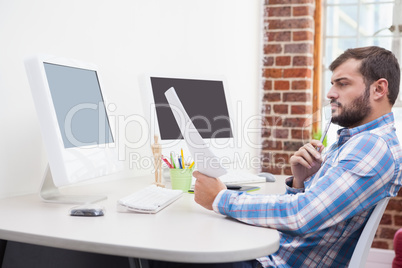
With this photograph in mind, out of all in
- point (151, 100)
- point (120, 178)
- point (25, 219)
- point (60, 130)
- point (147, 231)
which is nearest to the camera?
point (147, 231)

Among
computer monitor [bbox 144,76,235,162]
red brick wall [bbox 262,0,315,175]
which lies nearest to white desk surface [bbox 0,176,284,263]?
computer monitor [bbox 144,76,235,162]

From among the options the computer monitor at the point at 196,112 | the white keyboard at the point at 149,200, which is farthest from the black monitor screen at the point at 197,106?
the white keyboard at the point at 149,200

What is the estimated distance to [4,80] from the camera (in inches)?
62.8

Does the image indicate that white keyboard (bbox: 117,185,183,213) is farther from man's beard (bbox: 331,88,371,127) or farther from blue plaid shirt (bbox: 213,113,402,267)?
man's beard (bbox: 331,88,371,127)

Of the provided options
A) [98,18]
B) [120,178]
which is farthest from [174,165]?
[98,18]

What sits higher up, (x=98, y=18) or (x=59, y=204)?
(x=98, y=18)

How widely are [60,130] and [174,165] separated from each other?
542 mm

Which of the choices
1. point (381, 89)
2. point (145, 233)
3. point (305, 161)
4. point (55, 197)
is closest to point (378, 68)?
point (381, 89)

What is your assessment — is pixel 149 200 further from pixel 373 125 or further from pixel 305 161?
pixel 373 125

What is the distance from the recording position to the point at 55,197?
153 cm

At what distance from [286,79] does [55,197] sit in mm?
2231

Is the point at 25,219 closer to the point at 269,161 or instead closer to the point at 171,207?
the point at 171,207

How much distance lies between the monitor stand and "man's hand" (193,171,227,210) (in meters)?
0.35

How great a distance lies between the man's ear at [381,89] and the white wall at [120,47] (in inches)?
34.7
